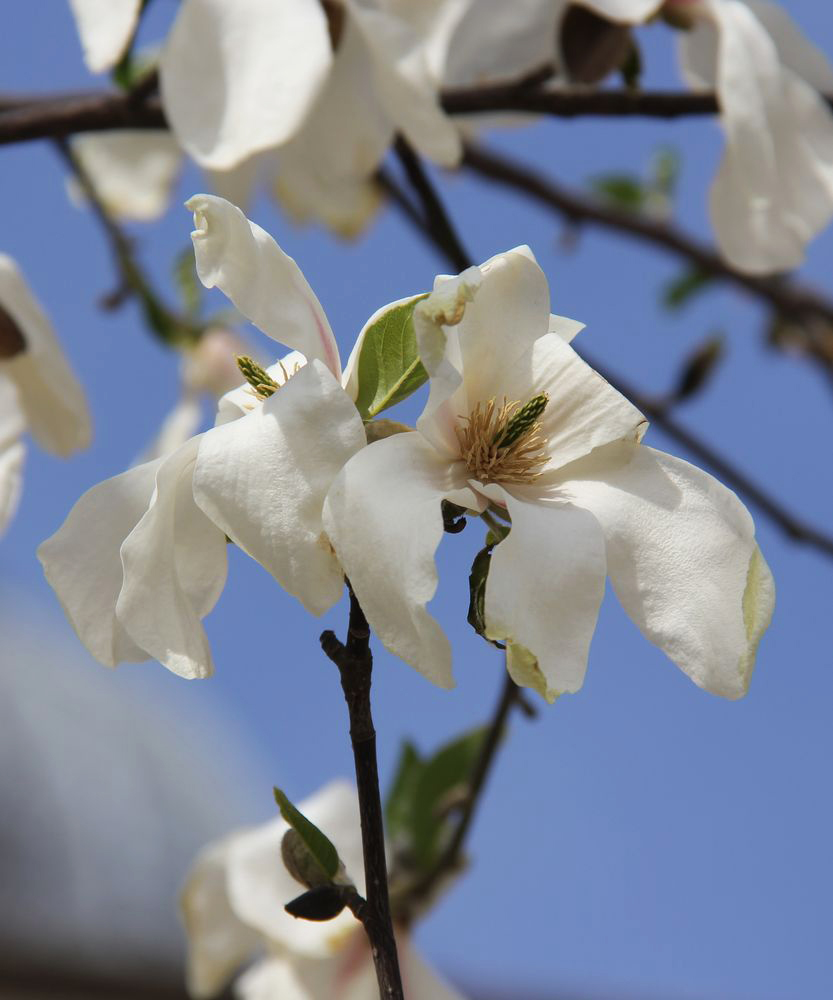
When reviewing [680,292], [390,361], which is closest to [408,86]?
[390,361]

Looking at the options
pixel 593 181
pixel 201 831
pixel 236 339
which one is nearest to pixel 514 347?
pixel 236 339

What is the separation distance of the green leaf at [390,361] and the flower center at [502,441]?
25 mm

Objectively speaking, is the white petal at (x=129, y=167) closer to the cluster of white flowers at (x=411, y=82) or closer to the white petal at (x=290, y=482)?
the cluster of white flowers at (x=411, y=82)

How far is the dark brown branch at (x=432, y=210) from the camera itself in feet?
2.93

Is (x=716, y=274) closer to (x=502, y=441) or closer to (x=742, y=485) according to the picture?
(x=742, y=485)

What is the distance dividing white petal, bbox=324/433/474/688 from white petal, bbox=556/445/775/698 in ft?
0.23

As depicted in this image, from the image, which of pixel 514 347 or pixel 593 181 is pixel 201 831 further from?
pixel 514 347

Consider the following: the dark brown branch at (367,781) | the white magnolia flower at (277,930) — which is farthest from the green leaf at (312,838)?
the white magnolia flower at (277,930)

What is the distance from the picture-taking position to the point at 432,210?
0.90 m

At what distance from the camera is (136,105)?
31.4 inches

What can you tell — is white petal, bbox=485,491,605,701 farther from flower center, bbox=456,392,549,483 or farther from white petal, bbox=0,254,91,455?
white petal, bbox=0,254,91,455

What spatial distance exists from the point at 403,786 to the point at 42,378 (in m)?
0.43

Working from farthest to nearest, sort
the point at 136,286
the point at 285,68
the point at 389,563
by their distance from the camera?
the point at 136,286 → the point at 285,68 → the point at 389,563

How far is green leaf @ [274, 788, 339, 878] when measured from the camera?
45cm
